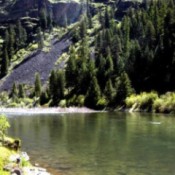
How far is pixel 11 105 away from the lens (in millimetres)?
198875

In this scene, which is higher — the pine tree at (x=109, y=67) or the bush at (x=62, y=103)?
the pine tree at (x=109, y=67)

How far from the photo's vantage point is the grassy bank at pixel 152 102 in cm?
12119

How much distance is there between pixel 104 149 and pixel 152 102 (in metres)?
79.7

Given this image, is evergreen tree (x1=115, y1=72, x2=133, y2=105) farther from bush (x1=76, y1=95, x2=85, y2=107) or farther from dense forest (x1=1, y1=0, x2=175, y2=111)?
bush (x1=76, y1=95, x2=85, y2=107)

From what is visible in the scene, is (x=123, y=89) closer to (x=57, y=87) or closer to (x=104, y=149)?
(x=57, y=87)

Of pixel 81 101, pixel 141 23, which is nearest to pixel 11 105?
pixel 81 101

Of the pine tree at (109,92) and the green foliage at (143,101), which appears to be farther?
the pine tree at (109,92)

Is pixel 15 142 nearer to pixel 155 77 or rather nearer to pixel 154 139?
pixel 154 139

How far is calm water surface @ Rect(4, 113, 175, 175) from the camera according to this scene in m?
39.4

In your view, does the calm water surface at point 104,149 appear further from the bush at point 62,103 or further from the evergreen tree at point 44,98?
the evergreen tree at point 44,98

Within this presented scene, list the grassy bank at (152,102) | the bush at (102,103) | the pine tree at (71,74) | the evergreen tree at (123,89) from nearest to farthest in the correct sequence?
1. the grassy bank at (152,102)
2. the evergreen tree at (123,89)
3. the bush at (102,103)
4. the pine tree at (71,74)

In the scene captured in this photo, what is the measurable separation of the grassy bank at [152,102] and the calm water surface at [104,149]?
150 feet

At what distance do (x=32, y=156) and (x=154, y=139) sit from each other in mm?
19038

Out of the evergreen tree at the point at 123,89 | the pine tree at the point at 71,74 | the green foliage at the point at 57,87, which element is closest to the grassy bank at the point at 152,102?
the evergreen tree at the point at 123,89
